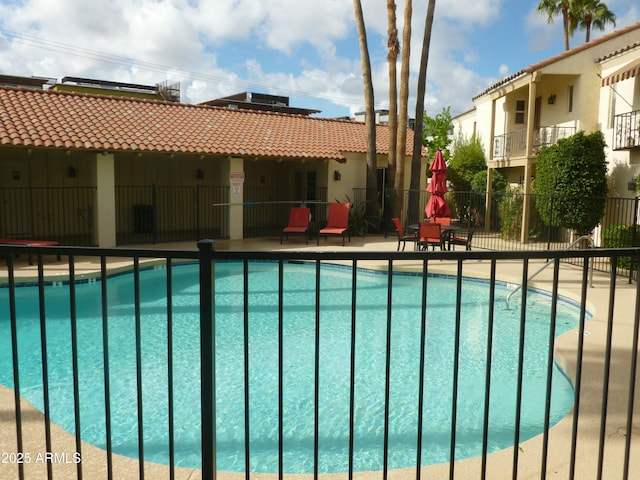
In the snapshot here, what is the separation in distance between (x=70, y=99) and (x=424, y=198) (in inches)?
534

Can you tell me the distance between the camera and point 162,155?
18.7m

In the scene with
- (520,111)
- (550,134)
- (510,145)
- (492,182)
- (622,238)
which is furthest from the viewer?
(520,111)

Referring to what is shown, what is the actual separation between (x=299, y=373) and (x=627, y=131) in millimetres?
14050

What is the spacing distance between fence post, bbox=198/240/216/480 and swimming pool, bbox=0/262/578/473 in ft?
6.87

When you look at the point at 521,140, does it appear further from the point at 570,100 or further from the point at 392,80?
the point at 392,80

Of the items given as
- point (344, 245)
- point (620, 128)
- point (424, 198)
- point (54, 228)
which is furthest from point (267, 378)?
point (424, 198)

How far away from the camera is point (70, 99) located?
17.6 meters

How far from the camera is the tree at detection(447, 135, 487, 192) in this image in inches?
1072

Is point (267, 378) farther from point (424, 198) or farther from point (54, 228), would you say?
point (424, 198)

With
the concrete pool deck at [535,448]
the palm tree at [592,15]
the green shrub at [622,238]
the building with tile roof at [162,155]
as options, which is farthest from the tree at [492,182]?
the palm tree at [592,15]

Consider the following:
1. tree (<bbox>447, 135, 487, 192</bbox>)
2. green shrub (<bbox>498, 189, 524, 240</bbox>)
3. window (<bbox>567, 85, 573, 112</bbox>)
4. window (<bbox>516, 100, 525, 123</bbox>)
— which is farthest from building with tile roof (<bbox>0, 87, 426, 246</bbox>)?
window (<bbox>567, 85, 573, 112</bbox>)

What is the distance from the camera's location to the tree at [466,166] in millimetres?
27234

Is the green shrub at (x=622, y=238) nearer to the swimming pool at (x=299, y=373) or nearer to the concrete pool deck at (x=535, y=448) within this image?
the swimming pool at (x=299, y=373)

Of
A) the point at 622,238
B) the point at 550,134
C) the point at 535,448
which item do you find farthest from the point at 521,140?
the point at 535,448
